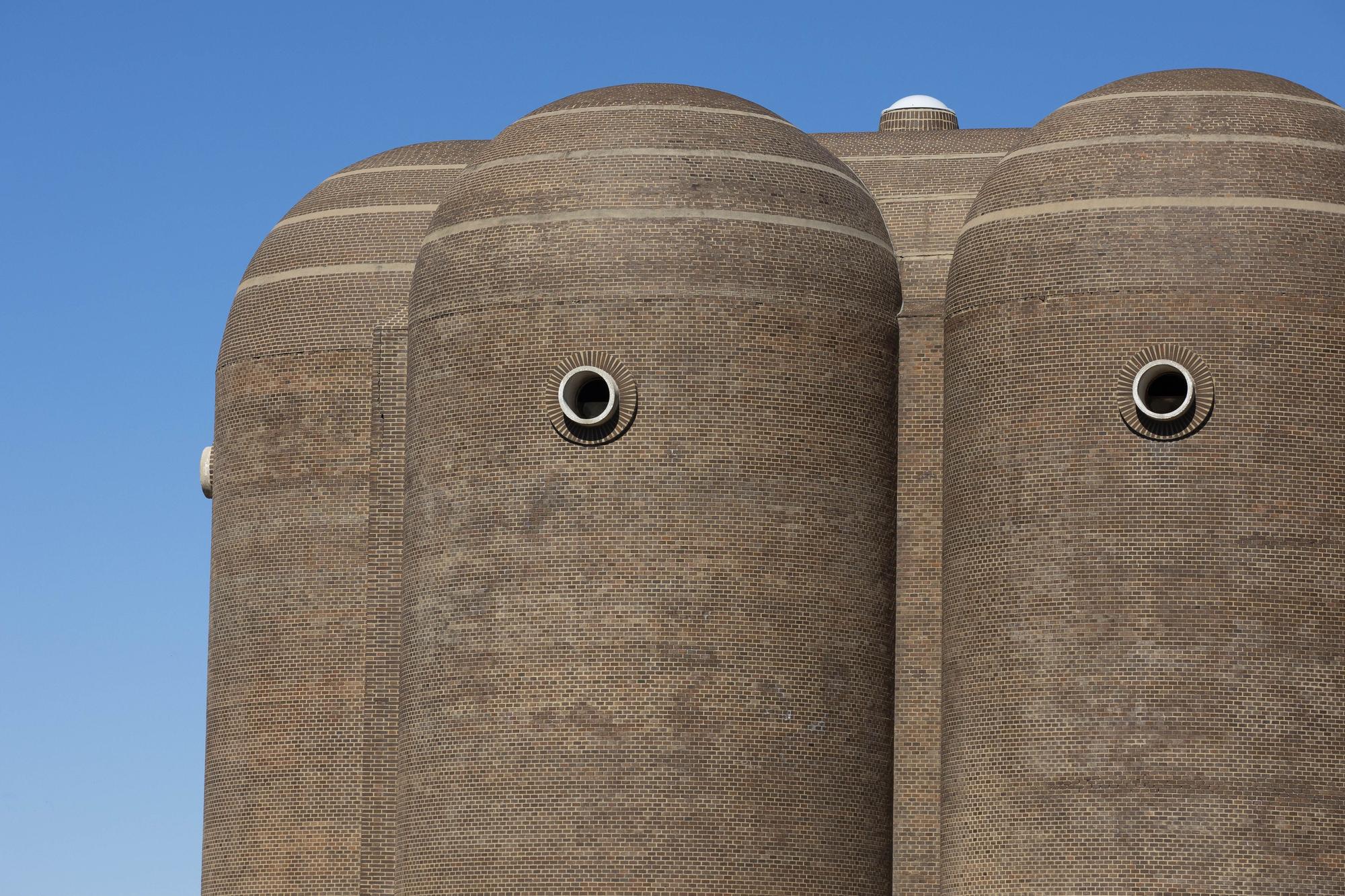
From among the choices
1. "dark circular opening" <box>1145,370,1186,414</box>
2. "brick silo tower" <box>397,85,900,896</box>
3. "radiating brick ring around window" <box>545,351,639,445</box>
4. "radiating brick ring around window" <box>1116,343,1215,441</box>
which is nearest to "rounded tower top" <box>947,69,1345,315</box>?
"radiating brick ring around window" <box>1116,343,1215,441</box>

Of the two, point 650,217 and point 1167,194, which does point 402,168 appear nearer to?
point 650,217

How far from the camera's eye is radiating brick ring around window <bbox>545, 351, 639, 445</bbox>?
2349 inches

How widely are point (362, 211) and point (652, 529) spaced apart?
14545 millimetres

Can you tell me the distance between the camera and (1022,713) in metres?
58.2

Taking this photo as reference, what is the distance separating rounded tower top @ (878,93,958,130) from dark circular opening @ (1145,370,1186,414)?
46.5 ft

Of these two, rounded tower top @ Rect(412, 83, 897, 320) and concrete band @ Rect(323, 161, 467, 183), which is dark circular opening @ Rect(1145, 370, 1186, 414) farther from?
concrete band @ Rect(323, 161, 467, 183)

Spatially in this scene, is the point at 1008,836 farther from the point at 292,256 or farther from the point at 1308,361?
the point at 292,256

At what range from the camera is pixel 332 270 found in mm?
69125

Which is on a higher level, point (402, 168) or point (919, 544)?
point (402, 168)

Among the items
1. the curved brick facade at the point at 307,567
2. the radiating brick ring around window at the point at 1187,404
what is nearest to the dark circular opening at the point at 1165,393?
the radiating brick ring around window at the point at 1187,404

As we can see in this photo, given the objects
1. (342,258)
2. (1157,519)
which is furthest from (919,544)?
(342,258)

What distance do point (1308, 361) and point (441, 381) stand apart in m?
17.5

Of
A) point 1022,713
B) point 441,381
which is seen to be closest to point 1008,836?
point 1022,713

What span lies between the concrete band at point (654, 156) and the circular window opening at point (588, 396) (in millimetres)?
4693
